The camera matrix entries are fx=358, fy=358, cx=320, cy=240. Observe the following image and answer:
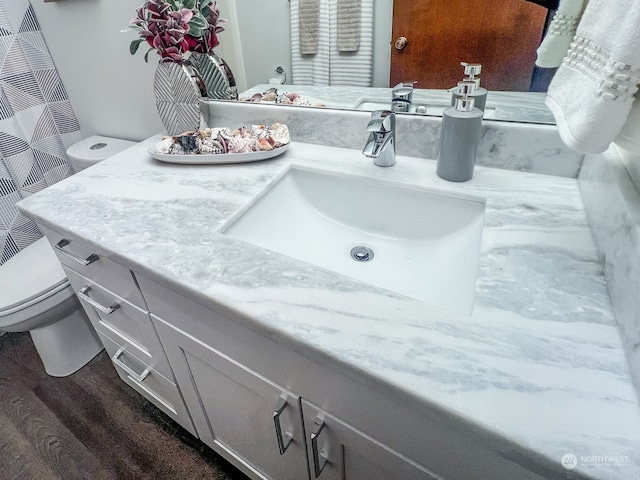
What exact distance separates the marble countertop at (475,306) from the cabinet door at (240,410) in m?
0.19

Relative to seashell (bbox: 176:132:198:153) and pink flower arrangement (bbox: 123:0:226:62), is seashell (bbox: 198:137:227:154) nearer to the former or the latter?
seashell (bbox: 176:132:198:153)

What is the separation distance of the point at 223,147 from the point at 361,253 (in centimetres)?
44

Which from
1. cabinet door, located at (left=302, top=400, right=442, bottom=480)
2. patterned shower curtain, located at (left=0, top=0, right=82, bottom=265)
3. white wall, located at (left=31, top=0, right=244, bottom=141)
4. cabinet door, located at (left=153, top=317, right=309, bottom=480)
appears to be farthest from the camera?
patterned shower curtain, located at (left=0, top=0, right=82, bottom=265)

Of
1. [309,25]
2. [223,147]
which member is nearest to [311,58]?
[309,25]

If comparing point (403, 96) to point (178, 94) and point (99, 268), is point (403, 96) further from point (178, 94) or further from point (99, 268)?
point (99, 268)

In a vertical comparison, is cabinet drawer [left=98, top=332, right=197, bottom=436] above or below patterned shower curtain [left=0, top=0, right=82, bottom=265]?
below

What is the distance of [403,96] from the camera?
2.78ft

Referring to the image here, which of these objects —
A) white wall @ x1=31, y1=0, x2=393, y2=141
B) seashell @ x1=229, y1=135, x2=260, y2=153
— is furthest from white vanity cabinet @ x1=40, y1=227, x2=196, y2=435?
white wall @ x1=31, y1=0, x2=393, y2=141

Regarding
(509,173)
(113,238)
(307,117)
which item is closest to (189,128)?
(307,117)

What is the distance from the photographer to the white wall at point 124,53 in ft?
3.11

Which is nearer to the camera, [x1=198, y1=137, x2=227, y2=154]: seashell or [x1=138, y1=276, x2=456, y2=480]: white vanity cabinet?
[x1=138, y1=276, x2=456, y2=480]: white vanity cabinet

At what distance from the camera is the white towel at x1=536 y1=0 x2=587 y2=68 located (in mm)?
560

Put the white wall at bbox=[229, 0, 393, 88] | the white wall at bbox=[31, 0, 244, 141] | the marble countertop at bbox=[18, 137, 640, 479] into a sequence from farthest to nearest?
the white wall at bbox=[31, 0, 244, 141], the white wall at bbox=[229, 0, 393, 88], the marble countertop at bbox=[18, 137, 640, 479]

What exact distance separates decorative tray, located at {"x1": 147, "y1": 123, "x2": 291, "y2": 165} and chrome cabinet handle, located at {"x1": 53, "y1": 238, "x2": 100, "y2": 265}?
0.96 feet
